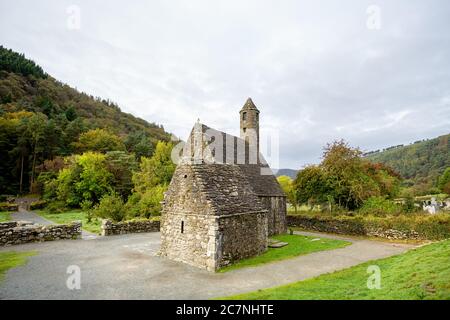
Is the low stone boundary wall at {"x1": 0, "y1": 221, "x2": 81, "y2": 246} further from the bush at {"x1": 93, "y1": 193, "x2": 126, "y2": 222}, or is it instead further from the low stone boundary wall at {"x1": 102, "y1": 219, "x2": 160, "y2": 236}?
the bush at {"x1": 93, "y1": 193, "x2": 126, "y2": 222}

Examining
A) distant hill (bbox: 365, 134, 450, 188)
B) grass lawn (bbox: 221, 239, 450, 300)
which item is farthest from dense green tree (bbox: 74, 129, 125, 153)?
distant hill (bbox: 365, 134, 450, 188)

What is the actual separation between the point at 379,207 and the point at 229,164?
16.6m

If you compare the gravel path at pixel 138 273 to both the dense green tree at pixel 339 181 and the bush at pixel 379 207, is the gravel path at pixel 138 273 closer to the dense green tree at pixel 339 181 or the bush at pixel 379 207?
the bush at pixel 379 207

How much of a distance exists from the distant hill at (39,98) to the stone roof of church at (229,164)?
52.3m

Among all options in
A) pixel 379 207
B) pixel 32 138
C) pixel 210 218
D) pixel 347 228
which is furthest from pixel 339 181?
pixel 32 138

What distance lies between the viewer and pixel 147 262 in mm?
12484

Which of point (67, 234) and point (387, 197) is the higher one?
point (387, 197)

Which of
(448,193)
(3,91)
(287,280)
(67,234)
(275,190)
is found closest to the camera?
(287,280)

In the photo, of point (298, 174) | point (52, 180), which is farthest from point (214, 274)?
point (52, 180)

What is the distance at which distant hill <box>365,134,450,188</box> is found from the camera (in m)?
73.0

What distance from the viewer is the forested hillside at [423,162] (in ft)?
234

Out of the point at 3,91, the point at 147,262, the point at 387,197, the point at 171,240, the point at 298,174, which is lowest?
the point at 147,262

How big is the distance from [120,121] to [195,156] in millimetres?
90153

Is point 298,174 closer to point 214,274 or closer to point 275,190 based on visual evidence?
point 275,190
